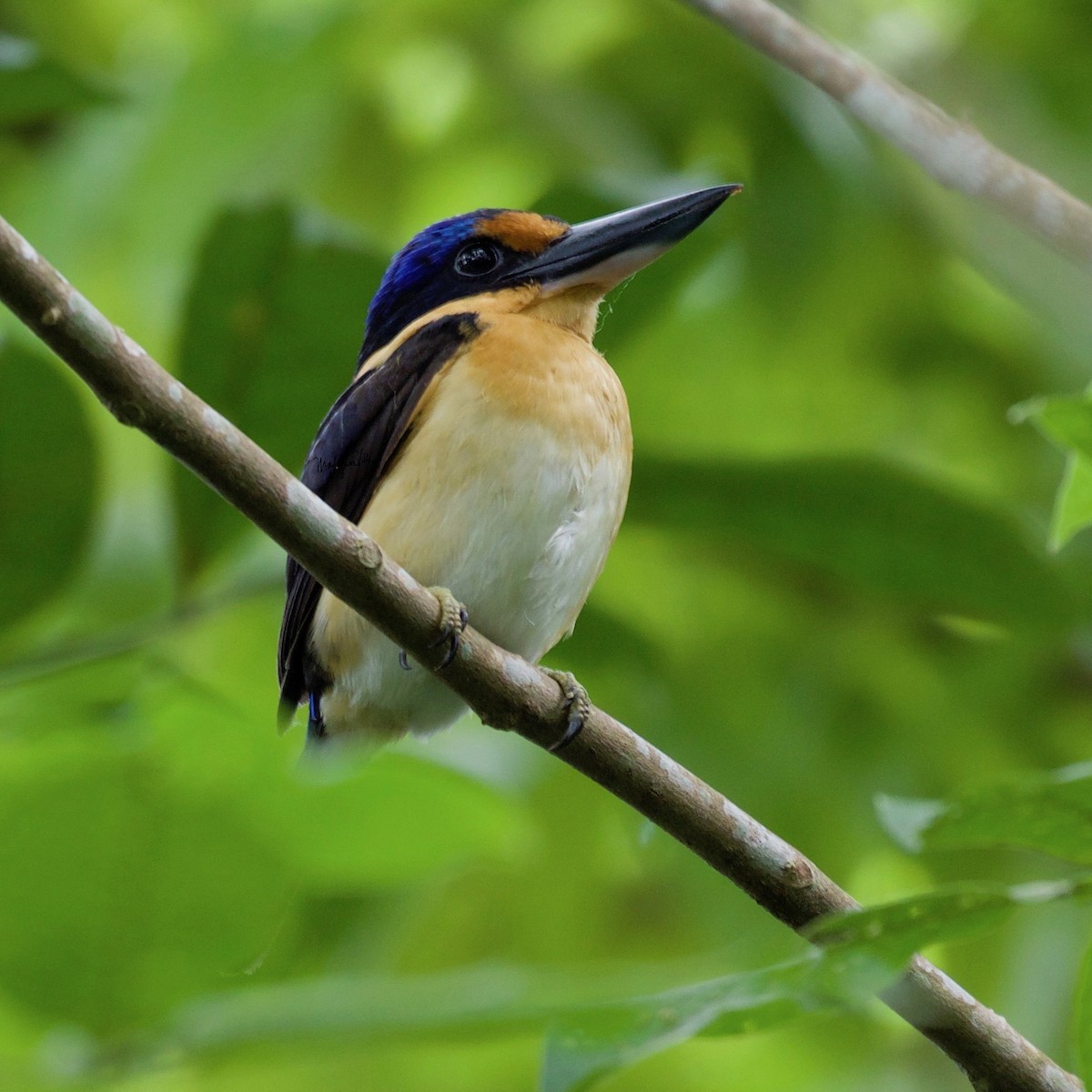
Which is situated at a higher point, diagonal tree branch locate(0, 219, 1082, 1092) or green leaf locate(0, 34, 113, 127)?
green leaf locate(0, 34, 113, 127)

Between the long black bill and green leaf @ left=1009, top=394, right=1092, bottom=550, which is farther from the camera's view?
the long black bill

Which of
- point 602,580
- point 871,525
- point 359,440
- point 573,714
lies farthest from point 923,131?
point 602,580

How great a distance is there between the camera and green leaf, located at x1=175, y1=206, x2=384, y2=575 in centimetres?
272

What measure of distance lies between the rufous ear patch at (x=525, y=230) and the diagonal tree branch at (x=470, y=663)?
1351 mm

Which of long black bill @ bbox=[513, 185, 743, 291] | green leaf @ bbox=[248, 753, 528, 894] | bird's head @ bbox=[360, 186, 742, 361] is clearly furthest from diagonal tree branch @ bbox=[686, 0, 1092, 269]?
green leaf @ bbox=[248, 753, 528, 894]

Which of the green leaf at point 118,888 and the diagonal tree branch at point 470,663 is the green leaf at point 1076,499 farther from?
the green leaf at point 118,888

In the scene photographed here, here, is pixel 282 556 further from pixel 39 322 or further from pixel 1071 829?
pixel 1071 829

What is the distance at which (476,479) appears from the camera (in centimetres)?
284

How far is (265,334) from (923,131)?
115cm

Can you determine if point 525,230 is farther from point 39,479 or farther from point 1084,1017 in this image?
point 1084,1017

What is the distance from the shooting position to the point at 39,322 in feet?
5.28

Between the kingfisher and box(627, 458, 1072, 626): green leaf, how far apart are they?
0.49 feet

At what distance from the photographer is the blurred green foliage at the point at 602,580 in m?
1.50

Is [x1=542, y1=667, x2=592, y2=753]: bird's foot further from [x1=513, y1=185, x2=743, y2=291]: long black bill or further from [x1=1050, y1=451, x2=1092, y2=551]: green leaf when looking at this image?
[x1=513, y1=185, x2=743, y2=291]: long black bill
